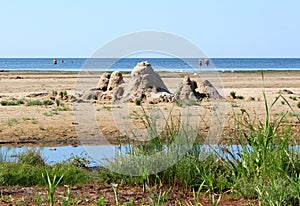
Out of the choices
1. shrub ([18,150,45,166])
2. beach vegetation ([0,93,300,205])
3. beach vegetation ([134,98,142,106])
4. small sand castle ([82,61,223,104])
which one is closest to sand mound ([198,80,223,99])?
small sand castle ([82,61,223,104])

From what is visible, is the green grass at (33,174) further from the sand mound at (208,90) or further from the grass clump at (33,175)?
the sand mound at (208,90)

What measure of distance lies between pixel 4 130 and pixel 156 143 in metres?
8.01

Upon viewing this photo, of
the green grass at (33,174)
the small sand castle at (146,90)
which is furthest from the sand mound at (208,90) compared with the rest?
the green grass at (33,174)

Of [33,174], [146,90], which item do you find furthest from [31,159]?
[146,90]

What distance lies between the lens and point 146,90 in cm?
1973

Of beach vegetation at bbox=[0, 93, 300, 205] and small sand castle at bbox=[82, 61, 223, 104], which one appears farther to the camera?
small sand castle at bbox=[82, 61, 223, 104]

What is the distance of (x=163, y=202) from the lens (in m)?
5.95

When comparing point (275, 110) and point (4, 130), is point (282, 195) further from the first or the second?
point (275, 110)

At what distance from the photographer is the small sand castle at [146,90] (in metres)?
19.5

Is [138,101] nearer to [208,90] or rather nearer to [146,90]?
[146,90]

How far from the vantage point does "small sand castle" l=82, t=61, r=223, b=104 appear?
1953cm

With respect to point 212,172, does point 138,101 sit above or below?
below

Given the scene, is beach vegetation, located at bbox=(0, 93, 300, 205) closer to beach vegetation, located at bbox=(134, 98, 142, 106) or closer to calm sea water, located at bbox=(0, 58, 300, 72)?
calm sea water, located at bbox=(0, 58, 300, 72)

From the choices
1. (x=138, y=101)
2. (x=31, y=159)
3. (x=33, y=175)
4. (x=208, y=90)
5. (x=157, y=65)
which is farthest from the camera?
(x=157, y=65)
